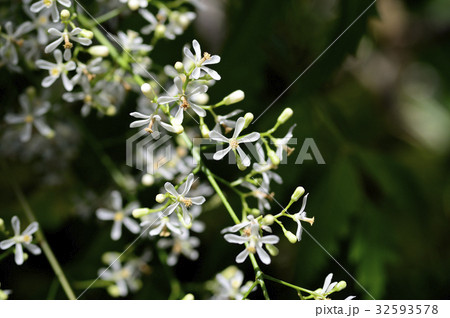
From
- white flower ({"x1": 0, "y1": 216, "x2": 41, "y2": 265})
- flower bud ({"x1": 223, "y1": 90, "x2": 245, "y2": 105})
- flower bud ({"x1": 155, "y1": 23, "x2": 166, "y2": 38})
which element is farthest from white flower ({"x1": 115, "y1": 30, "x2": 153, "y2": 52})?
white flower ({"x1": 0, "y1": 216, "x2": 41, "y2": 265})

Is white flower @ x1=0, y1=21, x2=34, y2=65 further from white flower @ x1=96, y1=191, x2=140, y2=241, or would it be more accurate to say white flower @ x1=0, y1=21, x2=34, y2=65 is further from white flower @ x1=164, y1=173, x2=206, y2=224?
white flower @ x1=164, y1=173, x2=206, y2=224

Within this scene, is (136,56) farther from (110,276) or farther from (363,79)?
(363,79)

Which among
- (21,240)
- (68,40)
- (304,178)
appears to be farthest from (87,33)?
(304,178)

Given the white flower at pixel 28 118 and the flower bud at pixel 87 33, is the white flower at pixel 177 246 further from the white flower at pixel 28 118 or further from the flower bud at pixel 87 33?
the flower bud at pixel 87 33

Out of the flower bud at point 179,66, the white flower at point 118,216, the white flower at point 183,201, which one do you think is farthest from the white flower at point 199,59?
the white flower at point 118,216

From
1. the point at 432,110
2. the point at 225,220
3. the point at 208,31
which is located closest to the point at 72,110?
the point at 225,220
